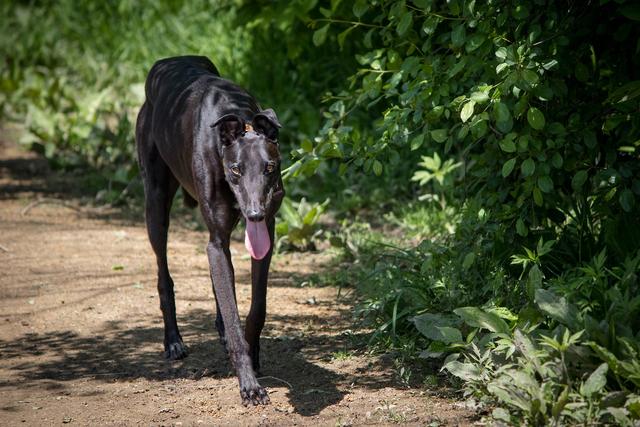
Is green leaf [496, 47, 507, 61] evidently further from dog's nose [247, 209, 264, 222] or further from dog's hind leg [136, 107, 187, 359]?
dog's hind leg [136, 107, 187, 359]

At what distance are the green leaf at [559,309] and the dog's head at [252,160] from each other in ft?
4.34

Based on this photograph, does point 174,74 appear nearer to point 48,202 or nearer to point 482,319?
point 482,319

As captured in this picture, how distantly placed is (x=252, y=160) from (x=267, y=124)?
10.1 inches

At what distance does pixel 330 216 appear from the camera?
8.46 meters

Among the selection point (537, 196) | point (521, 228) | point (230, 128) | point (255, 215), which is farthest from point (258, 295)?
point (537, 196)

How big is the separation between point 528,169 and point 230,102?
1613 millimetres

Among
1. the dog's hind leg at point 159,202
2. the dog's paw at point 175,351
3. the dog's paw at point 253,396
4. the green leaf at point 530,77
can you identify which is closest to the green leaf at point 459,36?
the green leaf at point 530,77

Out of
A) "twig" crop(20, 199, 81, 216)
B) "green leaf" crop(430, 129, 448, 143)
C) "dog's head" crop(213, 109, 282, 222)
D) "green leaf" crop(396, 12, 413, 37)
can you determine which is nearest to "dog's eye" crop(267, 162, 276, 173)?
"dog's head" crop(213, 109, 282, 222)

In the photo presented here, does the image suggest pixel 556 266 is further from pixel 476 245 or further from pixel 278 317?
pixel 278 317

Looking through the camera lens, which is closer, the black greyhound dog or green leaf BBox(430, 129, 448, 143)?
the black greyhound dog

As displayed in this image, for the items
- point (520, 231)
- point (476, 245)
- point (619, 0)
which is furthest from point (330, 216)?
point (619, 0)

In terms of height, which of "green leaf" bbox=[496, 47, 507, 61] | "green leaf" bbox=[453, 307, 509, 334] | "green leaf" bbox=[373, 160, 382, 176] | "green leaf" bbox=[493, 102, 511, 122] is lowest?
"green leaf" bbox=[453, 307, 509, 334]

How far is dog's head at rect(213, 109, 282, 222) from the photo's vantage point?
4.46m

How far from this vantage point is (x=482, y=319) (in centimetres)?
428
